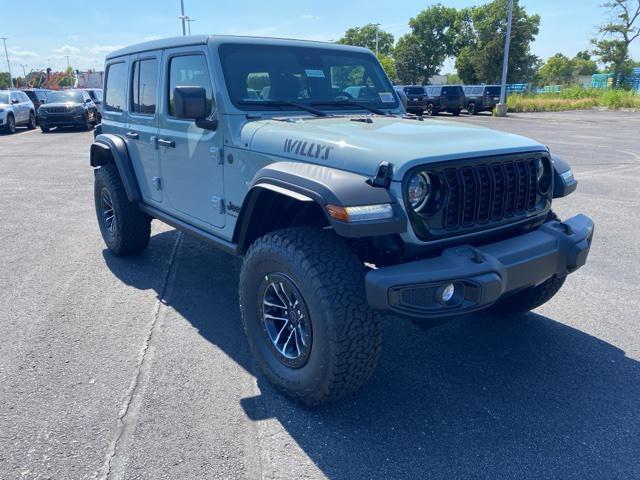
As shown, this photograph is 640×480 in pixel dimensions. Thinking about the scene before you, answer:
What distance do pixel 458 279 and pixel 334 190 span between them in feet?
2.33

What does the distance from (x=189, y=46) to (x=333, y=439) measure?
2.91 m

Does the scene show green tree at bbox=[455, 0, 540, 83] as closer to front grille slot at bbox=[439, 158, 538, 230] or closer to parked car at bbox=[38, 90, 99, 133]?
parked car at bbox=[38, 90, 99, 133]

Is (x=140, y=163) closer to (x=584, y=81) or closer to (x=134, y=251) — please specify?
(x=134, y=251)

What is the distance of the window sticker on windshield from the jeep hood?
0.56 metres

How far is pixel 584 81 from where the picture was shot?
220 ft

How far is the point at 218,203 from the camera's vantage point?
11.8 ft

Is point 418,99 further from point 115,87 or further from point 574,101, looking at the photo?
point 115,87

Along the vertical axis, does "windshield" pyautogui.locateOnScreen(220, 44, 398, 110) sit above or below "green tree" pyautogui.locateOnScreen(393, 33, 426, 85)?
below

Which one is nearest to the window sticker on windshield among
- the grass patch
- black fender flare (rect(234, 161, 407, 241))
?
black fender flare (rect(234, 161, 407, 241))

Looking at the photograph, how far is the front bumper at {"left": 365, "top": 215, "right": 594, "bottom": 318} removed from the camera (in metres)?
2.36

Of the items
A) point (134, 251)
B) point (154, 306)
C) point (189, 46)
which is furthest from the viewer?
point (134, 251)

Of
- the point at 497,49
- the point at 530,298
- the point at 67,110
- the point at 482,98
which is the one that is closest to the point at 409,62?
the point at 497,49

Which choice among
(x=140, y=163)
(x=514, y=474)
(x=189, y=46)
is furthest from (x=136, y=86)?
(x=514, y=474)

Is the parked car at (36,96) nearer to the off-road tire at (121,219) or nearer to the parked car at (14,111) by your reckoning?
the parked car at (14,111)
